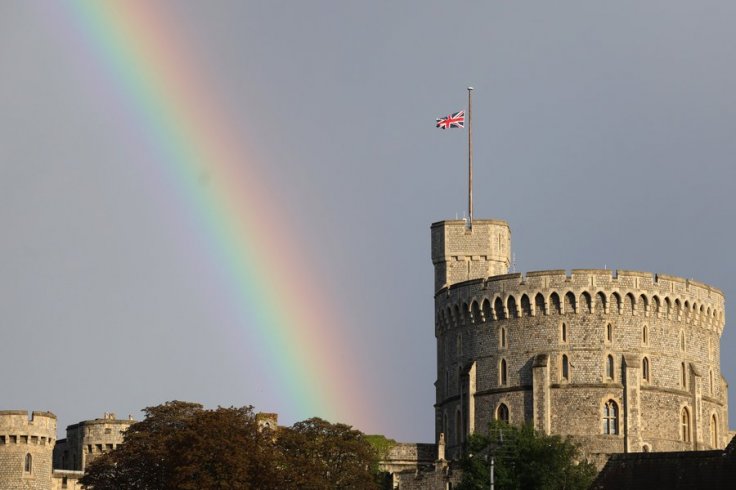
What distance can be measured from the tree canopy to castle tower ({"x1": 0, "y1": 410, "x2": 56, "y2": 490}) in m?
4.91

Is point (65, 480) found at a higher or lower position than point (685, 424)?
lower

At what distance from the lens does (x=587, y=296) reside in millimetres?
140500

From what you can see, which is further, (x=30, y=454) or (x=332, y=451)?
(x=30, y=454)

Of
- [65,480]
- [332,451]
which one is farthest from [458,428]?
[65,480]

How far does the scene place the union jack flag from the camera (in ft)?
484

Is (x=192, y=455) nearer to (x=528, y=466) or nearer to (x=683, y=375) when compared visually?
(x=528, y=466)

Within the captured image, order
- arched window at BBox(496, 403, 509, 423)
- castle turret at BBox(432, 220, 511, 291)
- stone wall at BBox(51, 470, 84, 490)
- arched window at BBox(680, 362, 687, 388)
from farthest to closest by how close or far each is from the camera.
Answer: castle turret at BBox(432, 220, 511, 291)
stone wall at BBox(51, 470, 84, 490)
arched window at BBox(680, 362, 687, 388)
arched window at BBox(496, 403, 509, 423)

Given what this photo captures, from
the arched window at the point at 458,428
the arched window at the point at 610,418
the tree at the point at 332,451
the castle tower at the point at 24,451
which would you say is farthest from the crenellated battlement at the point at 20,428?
the arched window at the point at 610,418

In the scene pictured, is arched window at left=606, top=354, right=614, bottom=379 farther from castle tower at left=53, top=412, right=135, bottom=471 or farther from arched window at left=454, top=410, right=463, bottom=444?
castle tower at left=53, top=412, right=135, bottom=471

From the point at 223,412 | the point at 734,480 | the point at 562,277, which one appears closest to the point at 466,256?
the point at 562,277

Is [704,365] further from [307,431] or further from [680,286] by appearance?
[307,431]

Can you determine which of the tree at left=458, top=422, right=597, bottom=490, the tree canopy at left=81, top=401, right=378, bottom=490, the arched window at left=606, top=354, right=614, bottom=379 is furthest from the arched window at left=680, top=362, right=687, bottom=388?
the tree canopy at left=81, top=401, right=378, bottom=490

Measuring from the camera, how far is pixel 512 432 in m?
126

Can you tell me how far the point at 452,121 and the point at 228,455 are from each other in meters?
40.5
